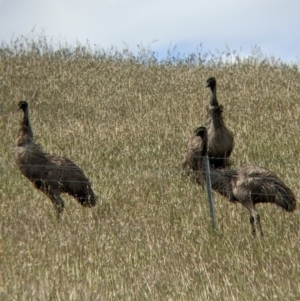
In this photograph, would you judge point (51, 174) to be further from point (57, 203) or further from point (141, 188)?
point (141, 188)

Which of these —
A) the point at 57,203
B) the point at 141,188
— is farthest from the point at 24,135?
the point at 141,188

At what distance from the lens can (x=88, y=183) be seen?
1136 centimetres

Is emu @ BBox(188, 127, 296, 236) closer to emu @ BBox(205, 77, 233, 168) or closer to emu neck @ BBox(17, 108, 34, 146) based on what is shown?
emu neck @ BBox(17, 108, 34, 146)

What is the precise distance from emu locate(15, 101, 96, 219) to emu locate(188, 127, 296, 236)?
188 cm

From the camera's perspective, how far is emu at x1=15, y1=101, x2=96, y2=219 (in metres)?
11.3

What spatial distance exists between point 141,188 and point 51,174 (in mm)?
1435

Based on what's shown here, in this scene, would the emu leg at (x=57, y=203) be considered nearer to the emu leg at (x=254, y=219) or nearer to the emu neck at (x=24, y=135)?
the emu neck at (x=24, y=135)

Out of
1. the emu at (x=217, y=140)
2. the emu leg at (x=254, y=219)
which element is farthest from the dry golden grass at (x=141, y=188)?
the emu at (x=217, y=140)

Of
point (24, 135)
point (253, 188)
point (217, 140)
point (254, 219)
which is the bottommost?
point (254, 219)

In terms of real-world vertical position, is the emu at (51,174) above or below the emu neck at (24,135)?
below

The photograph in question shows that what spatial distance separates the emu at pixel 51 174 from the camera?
11.3 meters

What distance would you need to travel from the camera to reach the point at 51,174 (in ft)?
37.1

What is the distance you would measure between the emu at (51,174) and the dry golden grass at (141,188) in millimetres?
238

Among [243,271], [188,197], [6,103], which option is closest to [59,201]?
[188,197]
